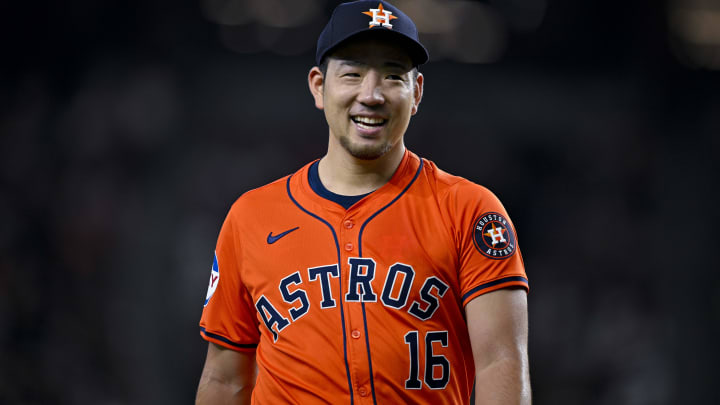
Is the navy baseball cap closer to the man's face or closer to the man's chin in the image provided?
the man's face

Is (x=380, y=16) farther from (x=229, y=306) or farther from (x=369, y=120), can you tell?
(x=229, y=306)

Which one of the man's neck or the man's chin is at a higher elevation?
the man's chin

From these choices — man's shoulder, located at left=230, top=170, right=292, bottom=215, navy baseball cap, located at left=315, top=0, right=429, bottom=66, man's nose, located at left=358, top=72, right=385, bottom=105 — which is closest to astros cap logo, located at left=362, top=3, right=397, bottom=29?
navy baseball cap, located at left=315, top=0, right=429, bottom=66

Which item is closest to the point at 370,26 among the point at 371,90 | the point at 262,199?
the point at 371,90

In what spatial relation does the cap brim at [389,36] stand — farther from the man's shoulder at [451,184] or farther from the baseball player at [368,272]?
the man's shoulder at [451,184]

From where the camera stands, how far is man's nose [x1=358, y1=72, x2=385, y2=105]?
5.57 feet

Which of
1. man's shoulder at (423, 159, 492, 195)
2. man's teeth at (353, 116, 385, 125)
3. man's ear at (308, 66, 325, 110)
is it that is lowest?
man's shoulder at (423, 159, 492, 195)

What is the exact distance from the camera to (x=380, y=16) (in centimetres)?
175

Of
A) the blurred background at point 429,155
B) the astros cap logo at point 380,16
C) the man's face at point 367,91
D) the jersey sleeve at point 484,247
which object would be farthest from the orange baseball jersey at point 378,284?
the blurred background at point 429,155

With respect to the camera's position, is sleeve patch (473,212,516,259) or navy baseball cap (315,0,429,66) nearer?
sleeve patch (473,212,516,259)

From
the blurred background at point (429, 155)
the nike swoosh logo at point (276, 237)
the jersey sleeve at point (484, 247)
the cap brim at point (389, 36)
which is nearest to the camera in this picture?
the jersey sleeve at point (484, 247)

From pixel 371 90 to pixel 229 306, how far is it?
0.71 metres

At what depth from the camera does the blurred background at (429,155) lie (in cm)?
457
